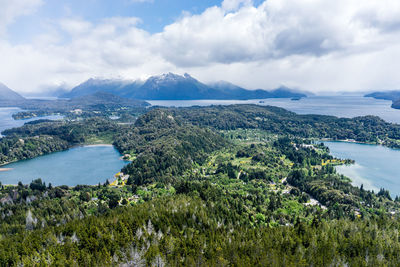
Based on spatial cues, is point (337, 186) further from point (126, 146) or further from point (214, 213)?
point (126, 146)

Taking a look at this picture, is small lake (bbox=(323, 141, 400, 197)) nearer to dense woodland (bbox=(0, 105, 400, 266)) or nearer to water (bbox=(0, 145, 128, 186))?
dense woodland (bbox=(0, 105, 400, 266))

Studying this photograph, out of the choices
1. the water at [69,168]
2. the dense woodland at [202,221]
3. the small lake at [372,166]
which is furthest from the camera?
the water at [69,168]

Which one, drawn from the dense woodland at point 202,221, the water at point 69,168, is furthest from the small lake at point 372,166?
the water at point 69,168

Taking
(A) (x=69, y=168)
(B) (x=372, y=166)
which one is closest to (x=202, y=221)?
(A) (x=69, y=168)

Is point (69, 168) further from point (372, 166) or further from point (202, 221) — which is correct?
point (372, 166)

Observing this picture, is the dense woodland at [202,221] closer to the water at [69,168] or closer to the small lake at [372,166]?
the small lake at [372,166]

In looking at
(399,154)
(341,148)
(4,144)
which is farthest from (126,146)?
(399,154)

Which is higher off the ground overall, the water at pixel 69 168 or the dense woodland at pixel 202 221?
the dense woodland at pixel 202 221
